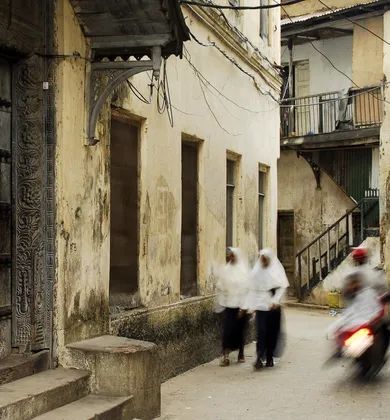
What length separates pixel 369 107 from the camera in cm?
1858

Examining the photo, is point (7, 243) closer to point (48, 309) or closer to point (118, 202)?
point (48, 309)

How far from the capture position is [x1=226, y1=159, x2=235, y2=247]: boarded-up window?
39.4ft

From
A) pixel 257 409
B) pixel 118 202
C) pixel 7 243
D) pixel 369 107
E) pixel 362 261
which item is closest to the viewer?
pixel 7 243

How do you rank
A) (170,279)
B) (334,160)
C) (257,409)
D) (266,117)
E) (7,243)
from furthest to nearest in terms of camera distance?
(334,160)
(266,117)
(170,279)
(257,409)
(7,243)

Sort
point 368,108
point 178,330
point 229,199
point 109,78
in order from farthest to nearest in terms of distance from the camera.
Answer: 1. point 368,108
2. point 229,199
3. point 178,330
4. point 109,78

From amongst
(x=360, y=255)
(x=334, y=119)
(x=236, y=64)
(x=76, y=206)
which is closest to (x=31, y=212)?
(x=76, y=206)

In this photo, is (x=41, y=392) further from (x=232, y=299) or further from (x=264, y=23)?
(x=264, y=23)

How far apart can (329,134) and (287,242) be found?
3950 mm

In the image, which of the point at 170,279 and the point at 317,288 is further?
the point at 317,288

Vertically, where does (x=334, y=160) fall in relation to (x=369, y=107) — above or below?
below

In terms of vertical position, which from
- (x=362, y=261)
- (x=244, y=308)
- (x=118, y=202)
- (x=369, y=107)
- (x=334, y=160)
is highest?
(x=369, y=107)

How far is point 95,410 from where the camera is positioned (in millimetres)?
5855

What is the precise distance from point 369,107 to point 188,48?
32.5ft

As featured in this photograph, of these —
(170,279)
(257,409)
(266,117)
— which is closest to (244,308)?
(170,279)
